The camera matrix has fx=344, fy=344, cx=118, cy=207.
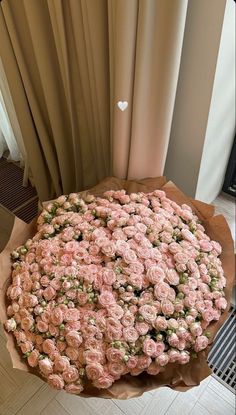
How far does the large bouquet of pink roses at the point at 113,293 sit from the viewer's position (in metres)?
0.76

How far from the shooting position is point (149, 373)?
77 centimetres

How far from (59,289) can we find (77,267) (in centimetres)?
7

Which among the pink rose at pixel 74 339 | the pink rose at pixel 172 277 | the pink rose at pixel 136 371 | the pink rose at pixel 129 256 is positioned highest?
the pink rose at pixel 129 256

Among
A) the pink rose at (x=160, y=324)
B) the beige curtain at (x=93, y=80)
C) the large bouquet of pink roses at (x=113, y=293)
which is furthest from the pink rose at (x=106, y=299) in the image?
the beige curtain at (x=93, y=80)

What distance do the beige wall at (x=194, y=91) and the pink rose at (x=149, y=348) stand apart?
0.59m

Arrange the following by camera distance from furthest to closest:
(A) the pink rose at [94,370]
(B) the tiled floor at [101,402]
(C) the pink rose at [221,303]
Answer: (B) the tiled floor at [101,402]
(C) the pink rose at [221,303]
(A) the pink rose at [94,370]

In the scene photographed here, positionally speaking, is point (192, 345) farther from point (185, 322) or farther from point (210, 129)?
point (210, 129)

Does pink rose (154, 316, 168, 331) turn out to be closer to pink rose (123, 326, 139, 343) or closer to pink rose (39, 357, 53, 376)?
pink rose (123, 326, 139, 343)

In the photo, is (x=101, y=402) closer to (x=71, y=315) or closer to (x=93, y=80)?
(x=71, y=315)

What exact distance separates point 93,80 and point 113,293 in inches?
24.5

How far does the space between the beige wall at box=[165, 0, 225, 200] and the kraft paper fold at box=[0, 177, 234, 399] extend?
0.15m

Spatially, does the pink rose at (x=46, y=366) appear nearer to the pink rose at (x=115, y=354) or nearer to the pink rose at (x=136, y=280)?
the pink rose at (x=115, y=354)

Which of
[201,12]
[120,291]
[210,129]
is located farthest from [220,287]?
[201,12]

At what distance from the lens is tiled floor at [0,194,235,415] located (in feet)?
3.64
